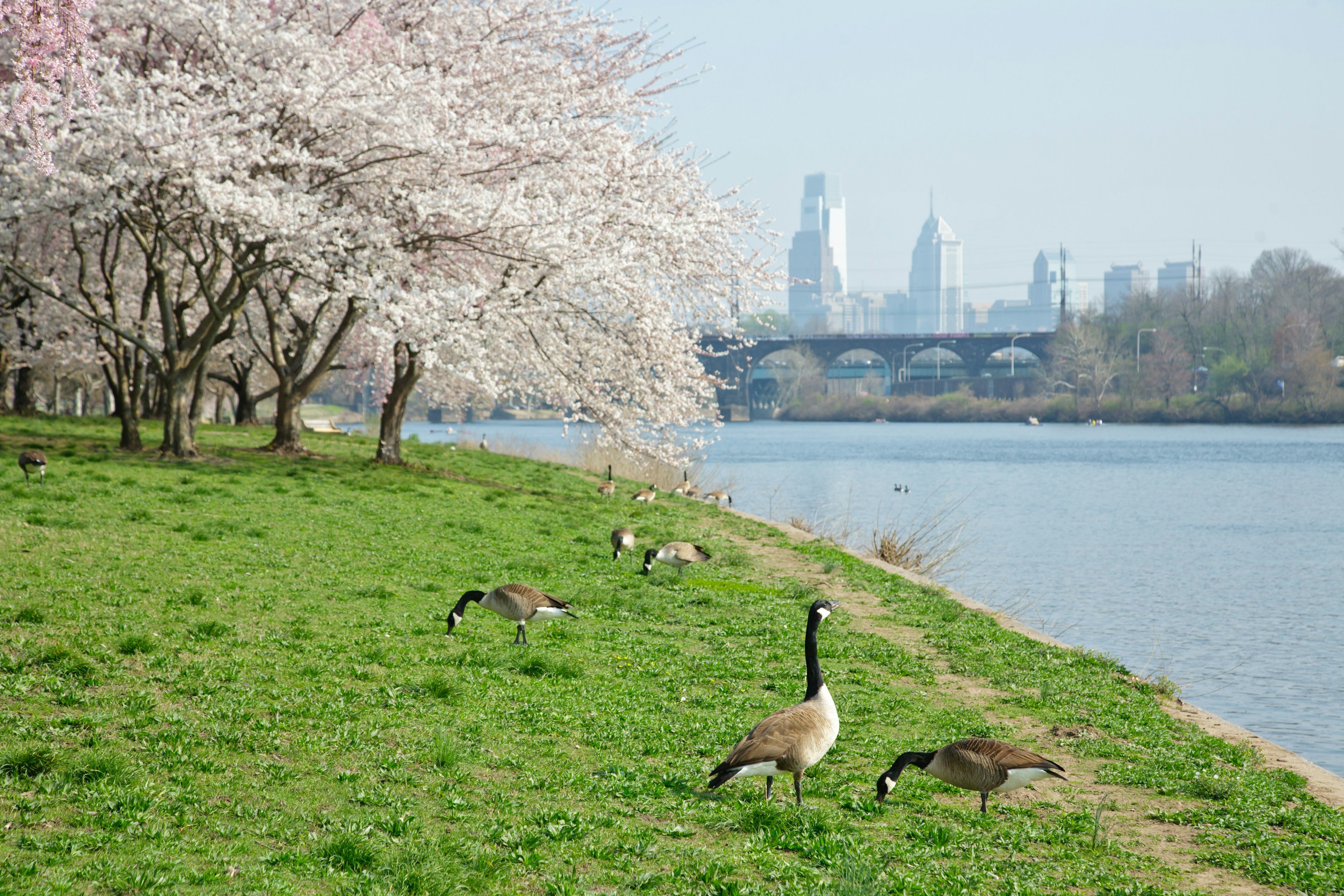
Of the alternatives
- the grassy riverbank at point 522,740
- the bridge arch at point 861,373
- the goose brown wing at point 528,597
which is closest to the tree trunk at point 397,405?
the grassy riverbank at point 522,740

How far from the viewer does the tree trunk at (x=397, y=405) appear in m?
30.4

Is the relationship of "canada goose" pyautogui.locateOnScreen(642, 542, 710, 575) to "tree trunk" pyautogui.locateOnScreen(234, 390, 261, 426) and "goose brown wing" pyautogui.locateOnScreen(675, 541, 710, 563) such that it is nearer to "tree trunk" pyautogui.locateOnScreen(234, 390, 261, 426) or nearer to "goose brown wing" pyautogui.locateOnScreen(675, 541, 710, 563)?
"goose brown wing" pyautogui.locateOnScreen(675, 541, 710, 563)

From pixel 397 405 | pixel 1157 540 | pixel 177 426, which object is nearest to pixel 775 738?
pixel 177 426

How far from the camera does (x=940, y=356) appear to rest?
161 m

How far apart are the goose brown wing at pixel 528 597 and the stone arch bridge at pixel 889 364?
386ft

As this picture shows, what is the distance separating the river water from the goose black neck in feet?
28.7

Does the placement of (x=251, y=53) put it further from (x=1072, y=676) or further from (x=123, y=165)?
(x=1072, y=676)

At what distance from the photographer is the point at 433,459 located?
127 feet

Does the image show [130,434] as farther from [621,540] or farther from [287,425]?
[621,540]

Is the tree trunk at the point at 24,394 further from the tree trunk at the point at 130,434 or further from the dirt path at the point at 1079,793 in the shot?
the dirt path at the point at 1079,793

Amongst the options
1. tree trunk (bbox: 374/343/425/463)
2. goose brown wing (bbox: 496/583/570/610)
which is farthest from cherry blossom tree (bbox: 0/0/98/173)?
tree trunk (bbox: 374/343/425/463)

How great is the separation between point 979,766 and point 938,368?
154 metres

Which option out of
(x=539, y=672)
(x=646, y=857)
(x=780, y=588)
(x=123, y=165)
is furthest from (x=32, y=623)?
(x=123, y=165)

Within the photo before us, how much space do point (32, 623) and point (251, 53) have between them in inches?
704
